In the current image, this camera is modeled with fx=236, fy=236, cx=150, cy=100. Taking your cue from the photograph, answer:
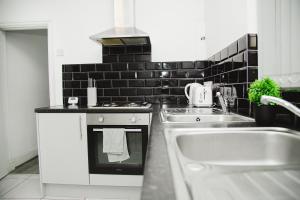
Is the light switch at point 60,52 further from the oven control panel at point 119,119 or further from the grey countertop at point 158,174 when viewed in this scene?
the grey countertop at point 158,174

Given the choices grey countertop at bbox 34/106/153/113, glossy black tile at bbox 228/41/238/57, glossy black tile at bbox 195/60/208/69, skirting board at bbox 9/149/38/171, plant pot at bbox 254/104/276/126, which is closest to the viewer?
plant pot at bbox 254/104/276/126

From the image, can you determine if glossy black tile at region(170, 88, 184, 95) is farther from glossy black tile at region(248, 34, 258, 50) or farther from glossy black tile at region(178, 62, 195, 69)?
glossy black tile at region(248, 34, 258, 50)

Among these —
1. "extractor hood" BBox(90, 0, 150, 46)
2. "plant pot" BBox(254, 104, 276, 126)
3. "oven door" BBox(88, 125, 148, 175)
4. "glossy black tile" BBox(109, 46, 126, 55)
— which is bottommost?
"oven door" BBox(88, 125, 148, 175)

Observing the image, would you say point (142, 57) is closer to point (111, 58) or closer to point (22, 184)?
point (111, 58)

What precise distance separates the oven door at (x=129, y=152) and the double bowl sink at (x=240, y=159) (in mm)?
1231

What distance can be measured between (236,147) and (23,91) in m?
3.46

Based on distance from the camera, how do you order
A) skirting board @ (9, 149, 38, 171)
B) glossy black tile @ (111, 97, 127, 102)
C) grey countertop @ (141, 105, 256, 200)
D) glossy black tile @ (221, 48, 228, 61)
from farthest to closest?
1. skirting board @ (9, 149, 38, 171)
2. glossy black tile @ (111, 97, 127, 102)
3. glossy black tile @ (221, 48, 228, 61)
4. grey countertop @ (141, 105, 256, 200)

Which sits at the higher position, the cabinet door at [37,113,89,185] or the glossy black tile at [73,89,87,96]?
the glossy black tile at [73,89,87,96]

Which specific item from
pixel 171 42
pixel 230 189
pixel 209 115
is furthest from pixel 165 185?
pixel 171 42

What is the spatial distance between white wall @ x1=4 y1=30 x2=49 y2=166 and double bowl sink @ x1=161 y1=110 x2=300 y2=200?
3.02 metres

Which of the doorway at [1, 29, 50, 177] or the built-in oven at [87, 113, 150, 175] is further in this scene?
the doorway at [1, 29, 50, 177]

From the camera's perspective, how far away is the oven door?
2.21m

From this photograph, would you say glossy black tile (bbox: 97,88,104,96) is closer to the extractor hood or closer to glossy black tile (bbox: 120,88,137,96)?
glossy black tile (bbox: 120,88,137,96)

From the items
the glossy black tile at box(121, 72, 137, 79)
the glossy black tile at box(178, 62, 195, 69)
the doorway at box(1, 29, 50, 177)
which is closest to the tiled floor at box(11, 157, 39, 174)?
the doorway at box(1, 29, 50, 177)
